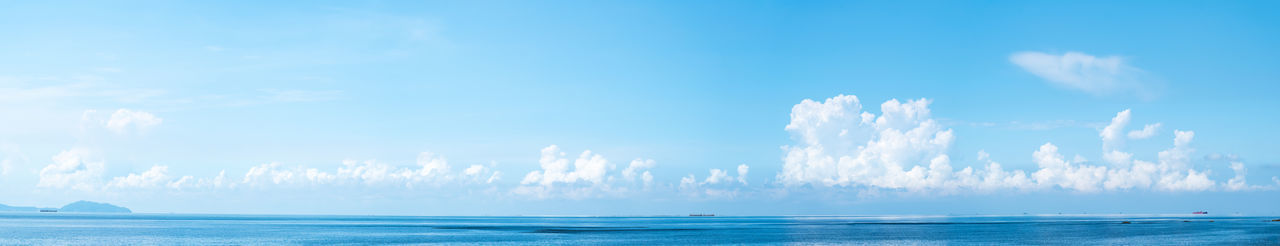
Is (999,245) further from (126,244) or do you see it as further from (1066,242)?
(126,244)

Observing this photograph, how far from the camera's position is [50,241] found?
134 metres

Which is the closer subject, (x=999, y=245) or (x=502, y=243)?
(x=999, y=245)

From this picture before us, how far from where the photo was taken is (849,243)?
131 metres

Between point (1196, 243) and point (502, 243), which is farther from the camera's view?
point (502, 243)

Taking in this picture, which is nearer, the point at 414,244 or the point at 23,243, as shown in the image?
the point at 23,243

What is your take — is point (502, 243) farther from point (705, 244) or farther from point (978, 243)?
point (978, 243)

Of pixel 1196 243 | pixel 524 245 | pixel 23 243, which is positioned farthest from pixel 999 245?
pixel 23 243

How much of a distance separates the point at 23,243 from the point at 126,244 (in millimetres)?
12296

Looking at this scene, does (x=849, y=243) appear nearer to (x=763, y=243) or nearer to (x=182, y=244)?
(x=763, y=243)

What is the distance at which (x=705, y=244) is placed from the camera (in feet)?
435

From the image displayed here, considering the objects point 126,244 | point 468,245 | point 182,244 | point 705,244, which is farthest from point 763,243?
point 126,244

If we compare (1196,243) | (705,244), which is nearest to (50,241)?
(705,244)

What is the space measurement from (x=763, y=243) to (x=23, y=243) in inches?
3966

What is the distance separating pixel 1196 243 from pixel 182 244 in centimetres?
14089
